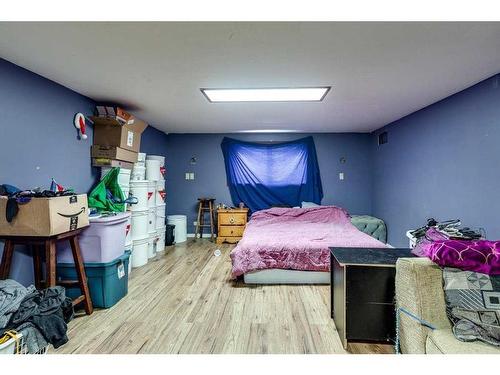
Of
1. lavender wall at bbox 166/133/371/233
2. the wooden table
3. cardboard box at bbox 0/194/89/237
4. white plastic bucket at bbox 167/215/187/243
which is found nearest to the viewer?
the wooden table

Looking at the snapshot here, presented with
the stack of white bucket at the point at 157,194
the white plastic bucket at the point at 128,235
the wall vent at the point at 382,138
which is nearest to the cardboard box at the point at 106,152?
the white plastic bucket at the point at 128,235

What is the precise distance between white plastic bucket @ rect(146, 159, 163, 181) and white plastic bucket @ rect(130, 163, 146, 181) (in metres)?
0.23

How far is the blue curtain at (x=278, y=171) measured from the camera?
5.24 meters

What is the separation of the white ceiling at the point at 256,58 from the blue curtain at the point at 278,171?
2.05m

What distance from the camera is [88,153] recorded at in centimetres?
302

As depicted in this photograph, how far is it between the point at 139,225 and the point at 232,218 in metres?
1.83

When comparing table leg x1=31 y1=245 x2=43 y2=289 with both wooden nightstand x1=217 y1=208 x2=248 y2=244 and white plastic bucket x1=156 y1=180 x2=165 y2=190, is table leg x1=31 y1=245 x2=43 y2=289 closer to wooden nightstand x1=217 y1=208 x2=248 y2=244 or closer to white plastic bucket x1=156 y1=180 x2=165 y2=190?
white plastic bucket x1=156 y1=180 x2=165 y2=190

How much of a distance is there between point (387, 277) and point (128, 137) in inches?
125

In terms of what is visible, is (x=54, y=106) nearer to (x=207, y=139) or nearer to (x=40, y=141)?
(x=40, y=141)

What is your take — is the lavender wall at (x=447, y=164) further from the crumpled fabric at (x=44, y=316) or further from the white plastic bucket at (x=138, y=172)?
the white plastic bucket at (x=138, y=172)

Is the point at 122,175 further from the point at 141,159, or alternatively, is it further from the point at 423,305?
the point at 423,305

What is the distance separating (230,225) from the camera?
498cm

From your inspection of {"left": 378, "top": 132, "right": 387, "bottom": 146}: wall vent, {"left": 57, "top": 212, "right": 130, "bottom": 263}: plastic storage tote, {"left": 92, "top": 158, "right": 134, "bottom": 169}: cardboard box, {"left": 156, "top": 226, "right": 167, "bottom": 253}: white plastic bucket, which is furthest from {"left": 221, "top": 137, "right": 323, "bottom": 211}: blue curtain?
{"left": 57, "top": 212, "right": 130, "bottom": 263}: plastic storage tote

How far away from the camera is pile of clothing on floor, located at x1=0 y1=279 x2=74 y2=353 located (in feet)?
5.15
